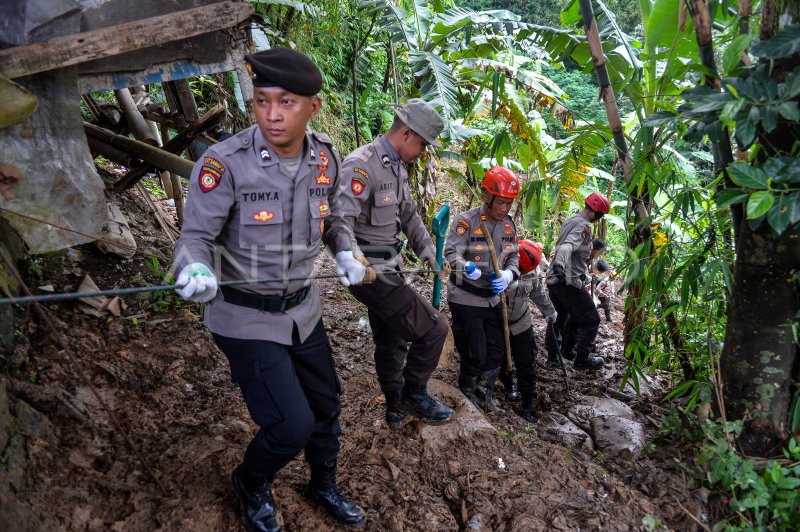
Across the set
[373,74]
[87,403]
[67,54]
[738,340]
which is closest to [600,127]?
[738,340]

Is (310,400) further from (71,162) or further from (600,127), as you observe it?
(600,127)

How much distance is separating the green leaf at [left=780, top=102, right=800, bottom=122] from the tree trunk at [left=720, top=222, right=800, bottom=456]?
87 centimetres

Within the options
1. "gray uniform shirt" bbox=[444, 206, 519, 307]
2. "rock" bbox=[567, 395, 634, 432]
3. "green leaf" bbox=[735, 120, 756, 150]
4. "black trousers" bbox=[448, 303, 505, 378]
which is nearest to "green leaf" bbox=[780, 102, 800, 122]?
"green leaf" bbox=[735, 120, 756, 150]

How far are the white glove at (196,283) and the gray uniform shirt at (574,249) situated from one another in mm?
3953

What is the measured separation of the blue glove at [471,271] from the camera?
4211 millimetres

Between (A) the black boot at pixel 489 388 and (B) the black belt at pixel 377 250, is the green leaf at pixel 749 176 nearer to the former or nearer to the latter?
(B) the black belt at pixel 377 250

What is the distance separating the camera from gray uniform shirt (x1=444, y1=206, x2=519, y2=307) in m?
4.46

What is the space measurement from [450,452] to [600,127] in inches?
120

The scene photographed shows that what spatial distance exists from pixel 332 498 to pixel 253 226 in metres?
1.44

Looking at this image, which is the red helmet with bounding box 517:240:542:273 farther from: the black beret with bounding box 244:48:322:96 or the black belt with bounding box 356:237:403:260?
the black beret with bounding box 244:48:322:96

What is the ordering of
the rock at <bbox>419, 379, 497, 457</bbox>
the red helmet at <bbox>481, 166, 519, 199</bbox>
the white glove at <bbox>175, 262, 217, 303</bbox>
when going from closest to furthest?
the white glove at <bbox>175, 262, 217, 303</bbox> → the rock at <bbox>419, 379, 497, 457</bbox> → the red helmet at <bbox>481, 166, 519, 199</bbox>

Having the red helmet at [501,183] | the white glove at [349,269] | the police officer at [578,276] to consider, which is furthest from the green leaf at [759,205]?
the police officer at [578,276]

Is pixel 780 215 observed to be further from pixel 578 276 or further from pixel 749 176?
pixel 578 276

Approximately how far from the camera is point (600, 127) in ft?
15.6
